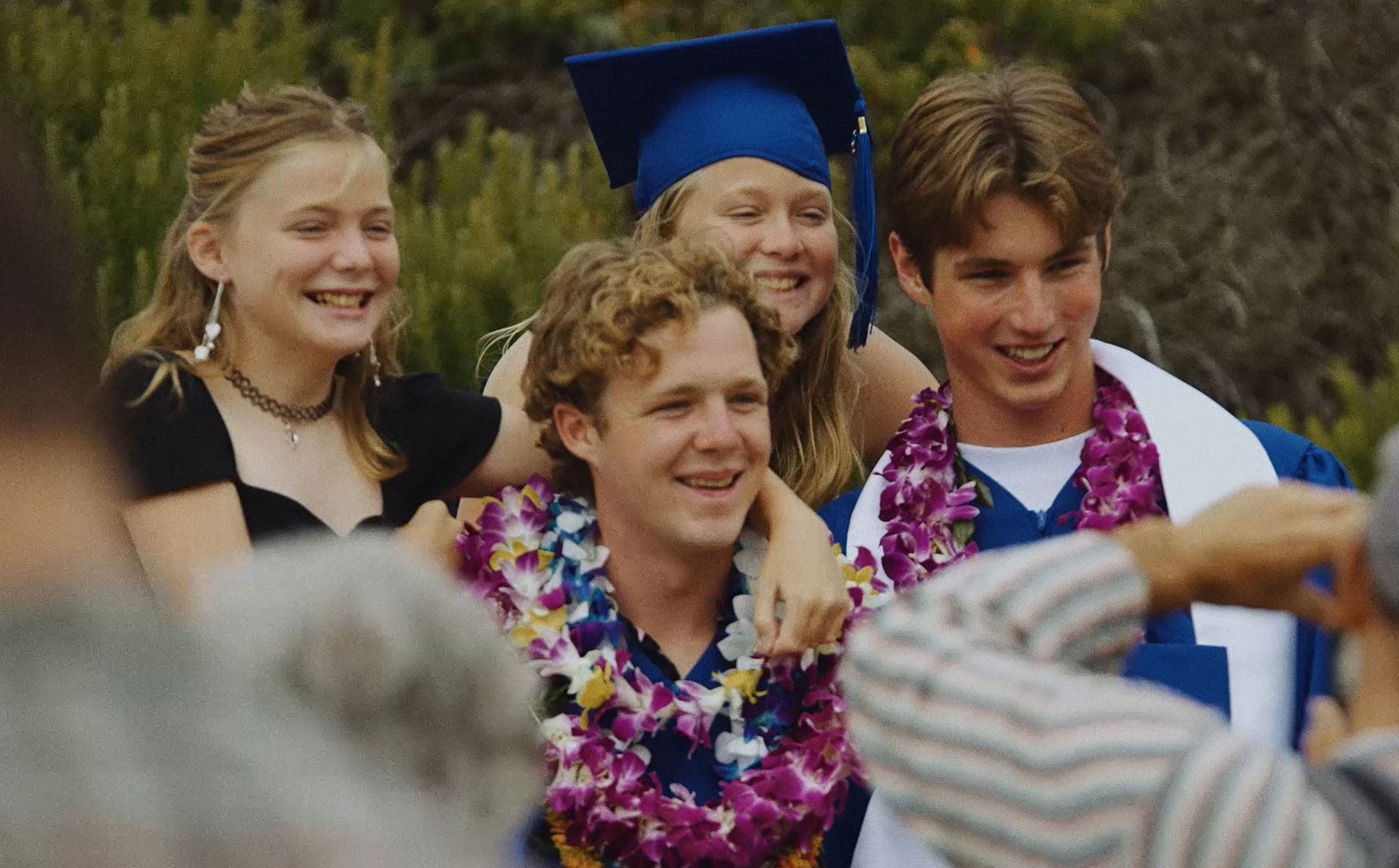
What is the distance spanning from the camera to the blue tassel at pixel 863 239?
4.04 meters

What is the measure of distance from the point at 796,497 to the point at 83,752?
248 cm

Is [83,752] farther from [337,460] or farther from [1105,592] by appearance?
[337,460]

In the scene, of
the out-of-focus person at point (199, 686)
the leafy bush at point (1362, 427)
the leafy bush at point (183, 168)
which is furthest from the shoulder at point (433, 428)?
the leafy bush at point (1362, 427)

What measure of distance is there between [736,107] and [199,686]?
3.00 meters

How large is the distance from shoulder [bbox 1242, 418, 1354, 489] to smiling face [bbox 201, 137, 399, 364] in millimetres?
1532

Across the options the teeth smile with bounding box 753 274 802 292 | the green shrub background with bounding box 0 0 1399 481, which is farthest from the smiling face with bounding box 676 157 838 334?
the green shrub background with bounding box 0 0 1399 481

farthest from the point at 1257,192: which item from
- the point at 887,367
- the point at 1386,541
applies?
the point at 1386,541

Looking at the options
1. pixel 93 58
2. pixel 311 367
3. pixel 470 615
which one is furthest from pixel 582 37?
pixel 470 615

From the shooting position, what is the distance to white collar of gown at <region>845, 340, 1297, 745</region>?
3.21m

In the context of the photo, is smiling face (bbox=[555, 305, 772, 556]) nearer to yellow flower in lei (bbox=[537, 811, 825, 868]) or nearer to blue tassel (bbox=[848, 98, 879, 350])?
yellow flower in lei (bbox=[537, 811, 825, 868])

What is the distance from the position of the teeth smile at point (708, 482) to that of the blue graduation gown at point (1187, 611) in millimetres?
578

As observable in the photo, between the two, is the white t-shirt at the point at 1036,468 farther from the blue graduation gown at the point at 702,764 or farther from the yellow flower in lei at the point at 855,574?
the blue graduation gown at the point at 702,764

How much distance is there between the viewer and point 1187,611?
10.9 ft

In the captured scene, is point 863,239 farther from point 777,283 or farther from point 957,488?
point 957,488
